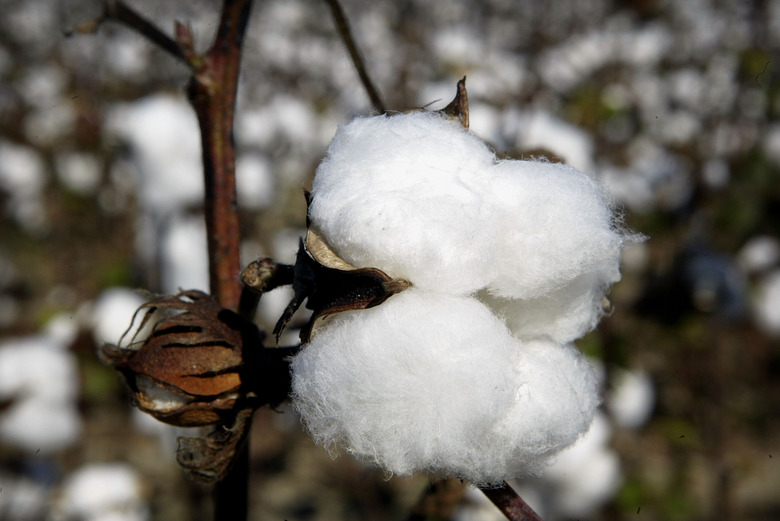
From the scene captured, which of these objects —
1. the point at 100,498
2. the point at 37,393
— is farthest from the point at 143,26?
the point at 37,393

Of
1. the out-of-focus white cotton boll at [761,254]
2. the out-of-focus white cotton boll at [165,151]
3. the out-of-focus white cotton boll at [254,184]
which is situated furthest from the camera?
the out-of-focus white cotton boll at [254,184]

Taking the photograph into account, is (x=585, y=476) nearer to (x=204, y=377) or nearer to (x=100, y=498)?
(x=100, y=498)

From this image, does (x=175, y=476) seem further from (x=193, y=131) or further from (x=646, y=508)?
(x=646, y=508)

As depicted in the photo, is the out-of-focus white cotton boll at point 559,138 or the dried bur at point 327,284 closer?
the dried bur at point 327,284

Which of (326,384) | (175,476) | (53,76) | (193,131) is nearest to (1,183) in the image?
(53,76)

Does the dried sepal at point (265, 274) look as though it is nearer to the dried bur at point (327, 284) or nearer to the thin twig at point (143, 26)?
the dried bur at point (327, 284)

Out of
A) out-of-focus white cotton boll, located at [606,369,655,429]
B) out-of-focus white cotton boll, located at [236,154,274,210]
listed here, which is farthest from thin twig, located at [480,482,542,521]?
out-of-focus white cotton boll, located at [236,154,274,210]

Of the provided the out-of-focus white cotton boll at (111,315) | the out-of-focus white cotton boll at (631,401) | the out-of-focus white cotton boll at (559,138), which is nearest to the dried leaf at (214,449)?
the out-of-focus white cotton boll at (559,138)

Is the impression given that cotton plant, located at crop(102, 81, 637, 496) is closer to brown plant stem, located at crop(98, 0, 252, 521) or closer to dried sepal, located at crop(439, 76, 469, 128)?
dried sepal, located at crop(439, 76, 469, 128)
